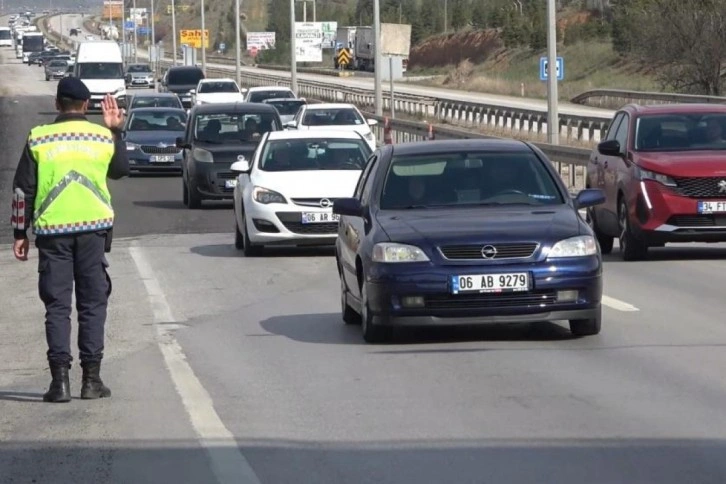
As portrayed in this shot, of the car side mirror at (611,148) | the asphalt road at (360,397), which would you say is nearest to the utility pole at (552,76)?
the car side mirror at (611,148)

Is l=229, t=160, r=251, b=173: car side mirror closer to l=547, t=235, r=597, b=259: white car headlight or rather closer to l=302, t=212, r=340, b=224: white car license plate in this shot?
l=302, t=212, r=340, b=224: white car license plate

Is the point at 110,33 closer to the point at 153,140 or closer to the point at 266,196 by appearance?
the point at 153,140

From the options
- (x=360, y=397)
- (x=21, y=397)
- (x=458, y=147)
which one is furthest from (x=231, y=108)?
(x=360, y=397)

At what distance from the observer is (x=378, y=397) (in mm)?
9531

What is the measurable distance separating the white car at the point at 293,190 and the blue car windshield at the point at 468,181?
6.08m

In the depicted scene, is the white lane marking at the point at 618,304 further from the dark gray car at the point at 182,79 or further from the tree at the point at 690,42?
the dark gray car at the point at 182,79

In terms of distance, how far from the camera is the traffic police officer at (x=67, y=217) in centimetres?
944

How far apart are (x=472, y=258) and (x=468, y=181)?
Answer: 1378mm

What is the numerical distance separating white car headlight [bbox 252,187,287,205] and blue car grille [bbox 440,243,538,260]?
8.02 m

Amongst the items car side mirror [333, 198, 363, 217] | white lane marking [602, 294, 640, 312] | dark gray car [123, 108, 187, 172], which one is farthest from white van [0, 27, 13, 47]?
car side mirror [333, 198, 363, 217]

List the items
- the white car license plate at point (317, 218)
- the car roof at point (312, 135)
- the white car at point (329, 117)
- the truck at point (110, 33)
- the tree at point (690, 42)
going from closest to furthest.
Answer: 1. the white car license plate at point (317, 218)
2. the car roof at point (312, 135)
3. the white car at point (329, 117)
4. the tree at point (690, 42)
5. the truck at point (110, 33)

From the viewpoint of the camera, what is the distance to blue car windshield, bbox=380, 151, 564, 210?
12.4m

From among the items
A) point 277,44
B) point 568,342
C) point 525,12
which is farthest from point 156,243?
point 277,44

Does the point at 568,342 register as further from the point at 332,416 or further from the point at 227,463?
Answer: the point at 227,463
